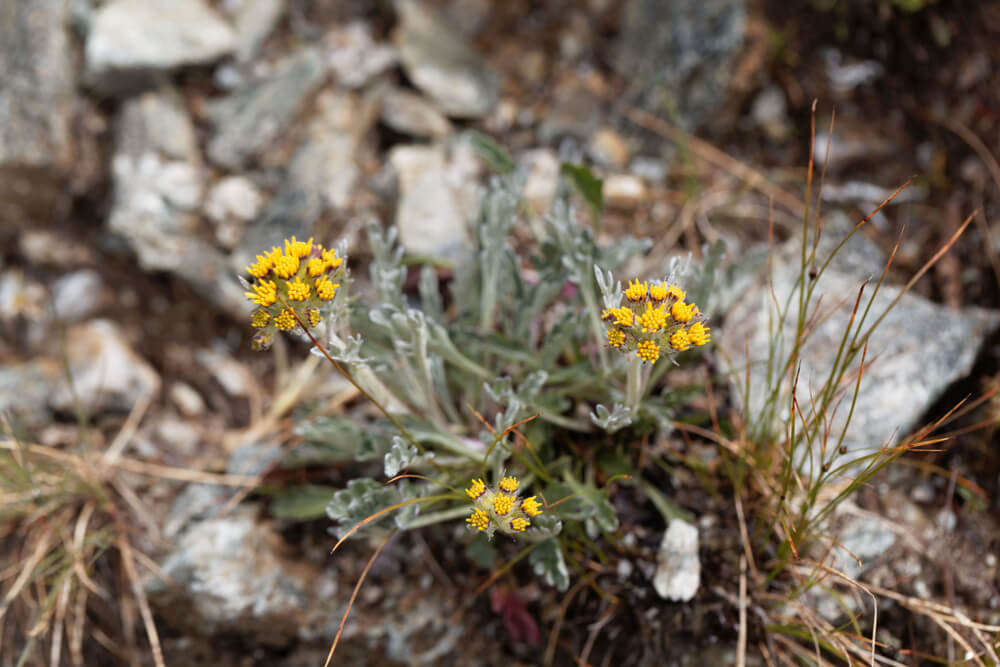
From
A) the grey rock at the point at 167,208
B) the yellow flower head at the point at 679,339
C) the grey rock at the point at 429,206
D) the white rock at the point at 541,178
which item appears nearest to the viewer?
the yellow flower head at the point at 679,339

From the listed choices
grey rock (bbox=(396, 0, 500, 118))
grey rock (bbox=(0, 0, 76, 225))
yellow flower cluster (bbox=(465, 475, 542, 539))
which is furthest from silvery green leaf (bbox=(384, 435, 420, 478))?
grey rock (bbox=(0, 0, 76, 225))

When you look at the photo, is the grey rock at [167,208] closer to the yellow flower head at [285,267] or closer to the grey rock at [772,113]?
the yellow flower head at [285,267]

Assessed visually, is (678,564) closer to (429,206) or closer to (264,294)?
(264,294)

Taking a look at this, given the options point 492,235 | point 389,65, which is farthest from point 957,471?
point 389,65

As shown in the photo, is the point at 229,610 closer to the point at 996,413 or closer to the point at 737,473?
the point at 737,473

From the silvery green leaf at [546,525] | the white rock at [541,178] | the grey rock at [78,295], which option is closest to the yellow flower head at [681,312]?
the silvery green leaf at [546,525]

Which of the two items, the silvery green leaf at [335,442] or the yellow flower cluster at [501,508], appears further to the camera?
the silvery green leaf at [335,442]

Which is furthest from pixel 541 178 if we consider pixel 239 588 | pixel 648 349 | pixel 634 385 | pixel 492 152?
pixel 239 588

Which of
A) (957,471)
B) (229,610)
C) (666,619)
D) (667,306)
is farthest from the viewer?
(229,610)
